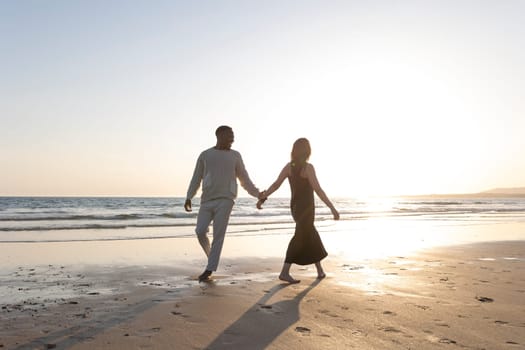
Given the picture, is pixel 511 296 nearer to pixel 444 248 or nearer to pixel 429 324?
pixel 429 324

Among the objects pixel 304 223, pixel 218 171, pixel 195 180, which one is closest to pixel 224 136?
pixel 218 171

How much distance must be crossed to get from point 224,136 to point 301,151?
1.14m

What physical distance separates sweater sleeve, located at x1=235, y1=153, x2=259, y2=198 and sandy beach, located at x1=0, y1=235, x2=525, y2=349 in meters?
1.30

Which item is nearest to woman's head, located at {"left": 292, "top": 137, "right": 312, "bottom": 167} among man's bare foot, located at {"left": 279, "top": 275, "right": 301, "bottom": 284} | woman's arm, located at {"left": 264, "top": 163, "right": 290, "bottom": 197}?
woman's arm, located at {"left": 264, "top": 163, "right": 290, "bottom": 197}

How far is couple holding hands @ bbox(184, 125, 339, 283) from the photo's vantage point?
637 cm

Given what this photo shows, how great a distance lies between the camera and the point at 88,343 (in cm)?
333

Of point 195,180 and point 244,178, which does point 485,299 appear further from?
point 195,180

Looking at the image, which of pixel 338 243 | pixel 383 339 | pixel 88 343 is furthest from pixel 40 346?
pixel 338 243

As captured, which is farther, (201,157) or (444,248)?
(444,248)

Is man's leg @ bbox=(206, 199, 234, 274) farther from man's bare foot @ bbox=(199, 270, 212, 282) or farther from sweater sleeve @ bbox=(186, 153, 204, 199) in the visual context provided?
sweater sleeve @ bbox=(186, 153, 204, 199)

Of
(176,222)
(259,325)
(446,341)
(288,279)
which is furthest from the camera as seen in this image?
(176,222)

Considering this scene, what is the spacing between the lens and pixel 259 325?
388 cm

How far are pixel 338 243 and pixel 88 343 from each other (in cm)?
915

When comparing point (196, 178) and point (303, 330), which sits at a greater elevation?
point (196, 178)
